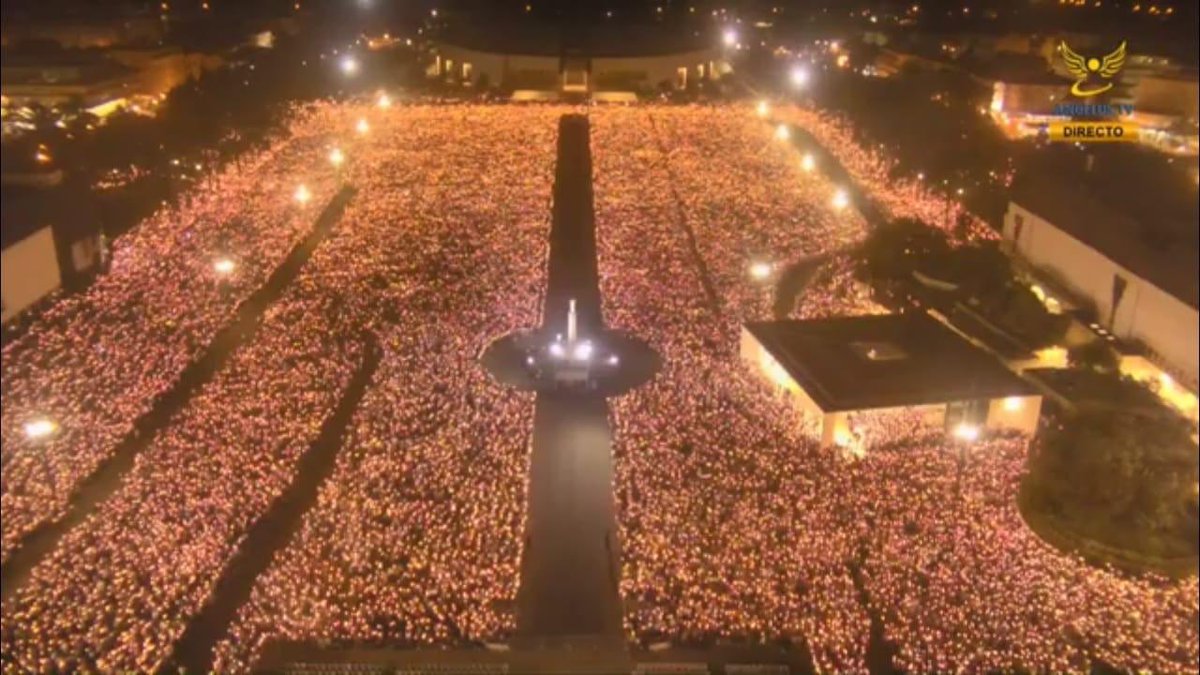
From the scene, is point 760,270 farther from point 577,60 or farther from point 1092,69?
point 577,60

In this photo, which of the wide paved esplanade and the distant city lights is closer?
the wide paved esplanade

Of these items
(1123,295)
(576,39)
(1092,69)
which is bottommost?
(1123,295)

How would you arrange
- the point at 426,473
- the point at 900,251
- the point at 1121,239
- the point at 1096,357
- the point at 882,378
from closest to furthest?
the point at 426,473, the point at 882,378, the point at 1096,357, the point at 1121,239, the point at 900,251

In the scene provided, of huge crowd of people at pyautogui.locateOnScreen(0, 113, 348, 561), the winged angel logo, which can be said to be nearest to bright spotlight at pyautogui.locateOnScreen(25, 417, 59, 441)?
huge crowd of people at pyautogui.locateOnScreen(0, 113, 348, 561)

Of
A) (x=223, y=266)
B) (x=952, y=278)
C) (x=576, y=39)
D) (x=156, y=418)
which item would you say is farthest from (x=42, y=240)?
(x=576, y=39)

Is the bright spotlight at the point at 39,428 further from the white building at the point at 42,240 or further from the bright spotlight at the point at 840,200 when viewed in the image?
the bright spotlight at the point at 840,200

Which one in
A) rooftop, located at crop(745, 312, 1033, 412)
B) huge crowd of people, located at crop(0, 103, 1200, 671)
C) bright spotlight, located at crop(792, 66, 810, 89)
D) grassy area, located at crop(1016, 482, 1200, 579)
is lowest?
grassy area, located at crop(1016, 482, 1200, 579)

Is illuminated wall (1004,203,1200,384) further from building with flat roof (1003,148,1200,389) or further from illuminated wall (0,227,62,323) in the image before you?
illuminated wall (0,227,62,323)
